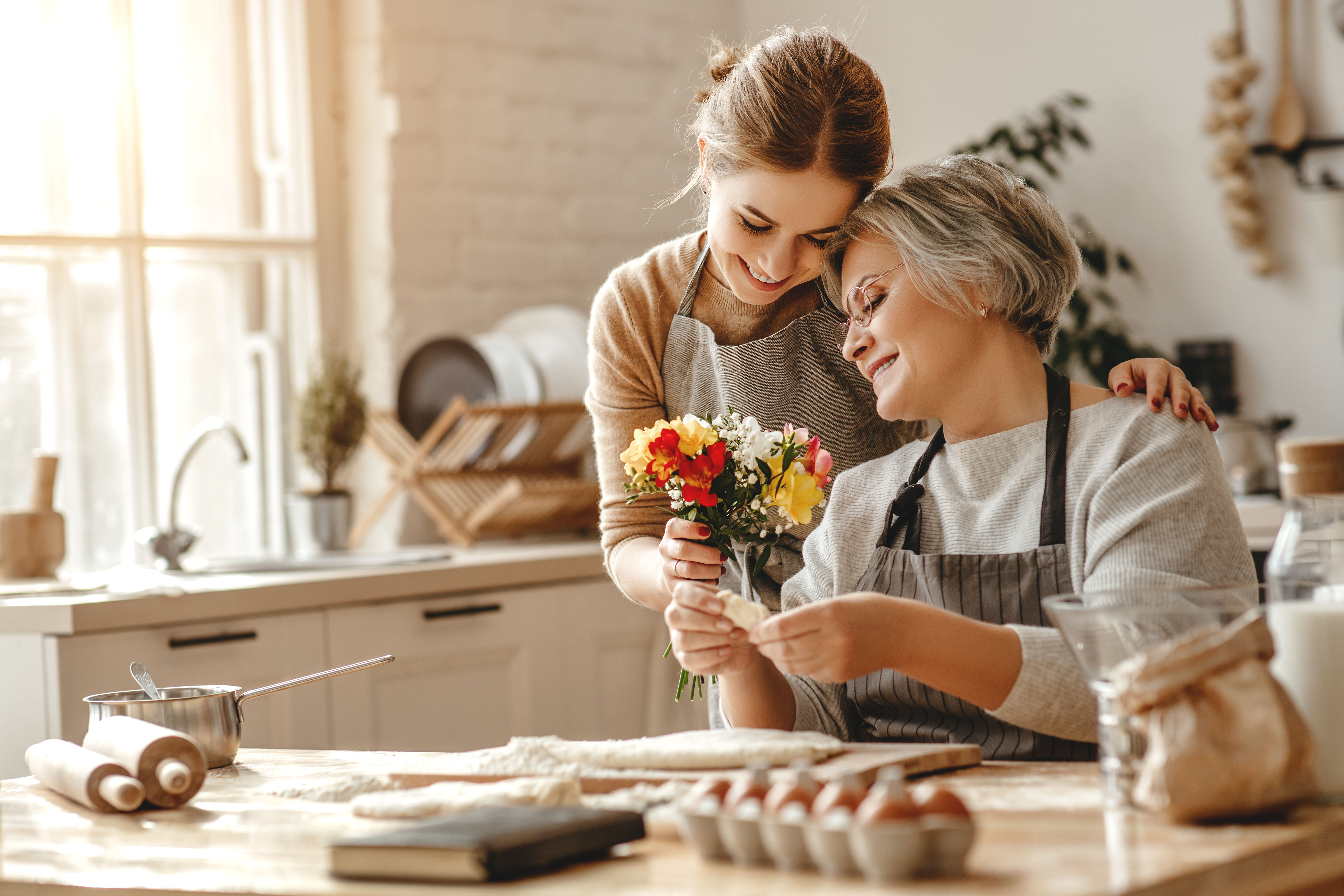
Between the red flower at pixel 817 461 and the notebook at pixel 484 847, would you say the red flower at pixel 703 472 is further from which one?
the notebook at pixel 484 847

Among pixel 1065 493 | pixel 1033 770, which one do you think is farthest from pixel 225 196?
pixel 1033 770

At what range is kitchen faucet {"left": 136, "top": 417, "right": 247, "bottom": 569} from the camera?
329cm

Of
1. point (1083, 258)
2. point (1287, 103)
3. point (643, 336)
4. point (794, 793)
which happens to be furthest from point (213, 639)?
point (1287, 103)

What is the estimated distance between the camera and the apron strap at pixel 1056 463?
5.68ft

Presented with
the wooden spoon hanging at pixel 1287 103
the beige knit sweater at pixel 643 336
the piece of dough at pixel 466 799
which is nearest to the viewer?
the piece of dough at pixel 466 799

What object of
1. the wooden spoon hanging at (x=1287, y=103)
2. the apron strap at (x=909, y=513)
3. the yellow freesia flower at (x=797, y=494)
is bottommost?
the apron strap at (x=909, y=513)

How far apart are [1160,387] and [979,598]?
34 centimetres

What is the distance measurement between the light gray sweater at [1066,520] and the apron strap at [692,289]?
394 millimetres

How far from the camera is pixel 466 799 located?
1.32 metres

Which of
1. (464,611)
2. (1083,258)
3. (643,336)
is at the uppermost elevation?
(1083,258)

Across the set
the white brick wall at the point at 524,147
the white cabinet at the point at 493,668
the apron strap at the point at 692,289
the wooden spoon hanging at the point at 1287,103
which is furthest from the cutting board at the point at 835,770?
the wooden spoon hanging at the point at 1287,103

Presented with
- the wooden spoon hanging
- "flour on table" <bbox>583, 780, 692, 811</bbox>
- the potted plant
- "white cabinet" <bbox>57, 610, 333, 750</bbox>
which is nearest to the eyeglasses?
"flour on table" <bbox>583, 780, 692, 811</bbox>

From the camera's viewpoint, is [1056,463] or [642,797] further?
[1056,463]

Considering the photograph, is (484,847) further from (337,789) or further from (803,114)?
(803,114)
